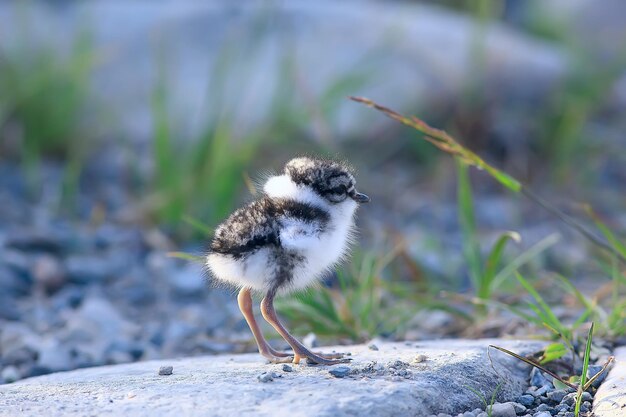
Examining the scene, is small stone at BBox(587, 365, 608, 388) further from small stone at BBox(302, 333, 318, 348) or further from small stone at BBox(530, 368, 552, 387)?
small stone at BBox(302, 333, 318, 348)

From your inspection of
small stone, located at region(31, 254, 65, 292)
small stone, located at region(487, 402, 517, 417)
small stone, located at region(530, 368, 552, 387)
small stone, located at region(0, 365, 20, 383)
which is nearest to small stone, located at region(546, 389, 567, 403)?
small stone, located at region(530, 368, 552, 387)

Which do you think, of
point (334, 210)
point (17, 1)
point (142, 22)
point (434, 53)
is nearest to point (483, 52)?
point (434, 53)

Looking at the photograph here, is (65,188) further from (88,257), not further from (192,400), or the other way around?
(192,400)

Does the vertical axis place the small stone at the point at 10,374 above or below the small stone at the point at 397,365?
above

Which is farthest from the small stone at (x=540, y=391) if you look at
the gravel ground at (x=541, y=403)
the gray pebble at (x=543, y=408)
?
the gray pebble at (x=543, y=408)

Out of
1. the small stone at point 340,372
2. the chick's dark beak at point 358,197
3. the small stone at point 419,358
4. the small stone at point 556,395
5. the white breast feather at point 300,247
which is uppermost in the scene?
the chick's dark beak at point 358,197

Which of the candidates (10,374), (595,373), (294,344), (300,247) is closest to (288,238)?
(300,247)

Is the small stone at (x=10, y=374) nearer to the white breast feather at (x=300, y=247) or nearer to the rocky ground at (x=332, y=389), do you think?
the rocky ground at (x=332, y=389)
